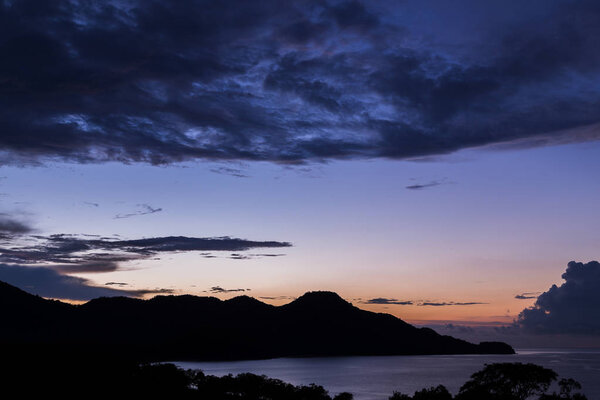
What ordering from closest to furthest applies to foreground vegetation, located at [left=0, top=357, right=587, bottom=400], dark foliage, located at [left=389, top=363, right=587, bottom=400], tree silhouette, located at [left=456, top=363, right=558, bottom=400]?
dark foliage, located at [left=389, top=363, right=587, bottom=400]
tree silhouette, located at [left=456, top=363, right=558, bottom=400]
foreground vegetation, located at [left=0, top=357, right=587, bottom=400]

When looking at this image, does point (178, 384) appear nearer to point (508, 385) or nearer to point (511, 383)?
point (508, 385)

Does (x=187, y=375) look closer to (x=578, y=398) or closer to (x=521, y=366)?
(x=521, y=366)

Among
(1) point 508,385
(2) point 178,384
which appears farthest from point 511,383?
(2) point 178,384

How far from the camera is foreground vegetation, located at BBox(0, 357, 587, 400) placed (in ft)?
273

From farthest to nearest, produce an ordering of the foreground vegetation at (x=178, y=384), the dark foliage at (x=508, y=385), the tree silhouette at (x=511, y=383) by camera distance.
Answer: the foreground vegetation at (x=178, y=384), the tree silhouette at (x=511, y=383), the dark foliage at (x=508, y=385)

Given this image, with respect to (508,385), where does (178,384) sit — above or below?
below

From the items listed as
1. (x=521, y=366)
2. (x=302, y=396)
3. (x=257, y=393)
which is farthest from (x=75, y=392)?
(x=521, y=366)

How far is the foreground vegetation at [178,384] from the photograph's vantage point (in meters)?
83.2

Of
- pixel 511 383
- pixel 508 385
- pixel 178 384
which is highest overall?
pixel 511 383

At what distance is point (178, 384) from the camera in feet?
431

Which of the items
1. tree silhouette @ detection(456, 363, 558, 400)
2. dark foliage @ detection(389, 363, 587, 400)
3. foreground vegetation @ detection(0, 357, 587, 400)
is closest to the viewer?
dark foliage @ detection(389, 363, 587, 400)

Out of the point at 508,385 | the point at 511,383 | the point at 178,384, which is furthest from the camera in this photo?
the point at 178,384

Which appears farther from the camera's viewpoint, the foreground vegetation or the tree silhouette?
the foreground vegetation

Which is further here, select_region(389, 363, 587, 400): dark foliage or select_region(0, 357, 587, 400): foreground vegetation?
select_region(0, 357, 587, 400): foreground vegetation
